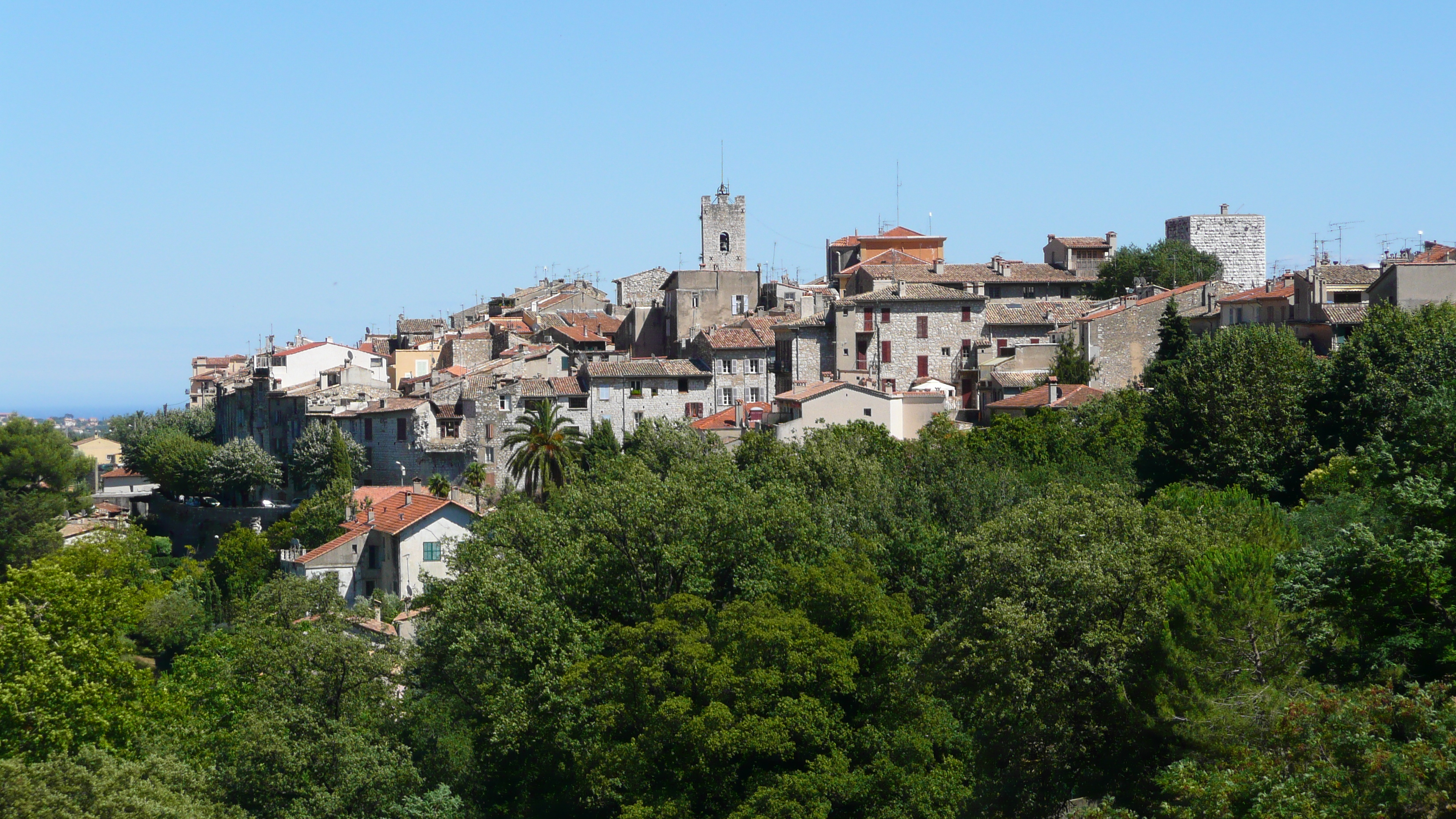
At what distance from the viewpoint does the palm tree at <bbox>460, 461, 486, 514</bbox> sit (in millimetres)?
62562

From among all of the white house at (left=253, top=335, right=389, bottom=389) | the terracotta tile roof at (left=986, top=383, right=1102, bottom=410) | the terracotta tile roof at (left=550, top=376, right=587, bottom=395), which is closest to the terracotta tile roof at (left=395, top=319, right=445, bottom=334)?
the white house at (left=253, top=335, right=389, bottom=389)

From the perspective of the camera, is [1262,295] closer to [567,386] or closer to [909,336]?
[909,336]

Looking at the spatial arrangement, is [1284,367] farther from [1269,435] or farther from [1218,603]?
[1218,603]

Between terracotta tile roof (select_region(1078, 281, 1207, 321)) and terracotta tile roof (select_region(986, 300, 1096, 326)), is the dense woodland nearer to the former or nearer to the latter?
terracotta tile roof (select_region(1078, 281, 1207, 321))

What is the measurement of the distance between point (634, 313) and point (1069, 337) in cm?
2416

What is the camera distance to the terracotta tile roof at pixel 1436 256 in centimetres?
5703

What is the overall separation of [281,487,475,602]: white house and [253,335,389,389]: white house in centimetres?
2548

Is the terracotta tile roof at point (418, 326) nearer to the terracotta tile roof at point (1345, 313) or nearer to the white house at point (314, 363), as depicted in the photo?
the white house at point (314, 363)

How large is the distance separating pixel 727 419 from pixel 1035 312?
15815mm

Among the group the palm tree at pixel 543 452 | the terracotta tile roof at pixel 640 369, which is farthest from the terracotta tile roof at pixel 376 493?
the terracotta tile roof at pixel 640 369

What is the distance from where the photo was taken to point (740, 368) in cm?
6869

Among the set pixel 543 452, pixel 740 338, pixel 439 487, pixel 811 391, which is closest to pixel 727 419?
pixel 811 391

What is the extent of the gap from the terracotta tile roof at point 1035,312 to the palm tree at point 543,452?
20.5 meters

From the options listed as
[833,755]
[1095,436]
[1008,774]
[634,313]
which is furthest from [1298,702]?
[634,313]
